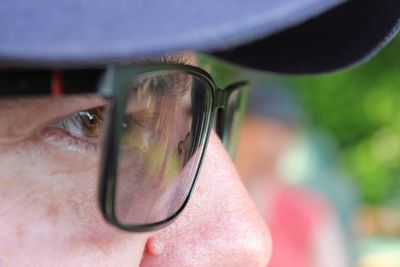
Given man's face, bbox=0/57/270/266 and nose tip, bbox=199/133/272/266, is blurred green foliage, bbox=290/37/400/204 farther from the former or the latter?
man's face, bbox=0/57/270/266

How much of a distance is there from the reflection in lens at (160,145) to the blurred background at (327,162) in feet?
1.50

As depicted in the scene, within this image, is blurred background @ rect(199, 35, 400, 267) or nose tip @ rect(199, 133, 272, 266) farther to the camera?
blurred background @ rect(199, 35, 400, 267)

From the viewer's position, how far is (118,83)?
44.0 inches

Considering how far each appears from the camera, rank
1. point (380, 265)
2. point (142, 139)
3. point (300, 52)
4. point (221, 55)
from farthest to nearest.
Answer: point (380, 265)
point (221, 55)
point (300, 52)
point (142, 139)

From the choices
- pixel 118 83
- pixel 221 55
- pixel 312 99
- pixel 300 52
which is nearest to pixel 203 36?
pixel 118 83

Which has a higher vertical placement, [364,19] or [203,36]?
[203,36]

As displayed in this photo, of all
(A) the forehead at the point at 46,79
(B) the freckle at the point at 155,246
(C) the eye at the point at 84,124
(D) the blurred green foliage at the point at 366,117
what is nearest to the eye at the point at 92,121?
(C) the eye at the point at 84,124

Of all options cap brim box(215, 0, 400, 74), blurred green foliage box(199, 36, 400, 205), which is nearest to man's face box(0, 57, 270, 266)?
cap brim box(215, 0, 400, 74)

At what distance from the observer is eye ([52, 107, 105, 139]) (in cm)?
132

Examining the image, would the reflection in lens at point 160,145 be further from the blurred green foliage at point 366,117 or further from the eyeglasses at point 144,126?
the blurred green foliage at point 366,117

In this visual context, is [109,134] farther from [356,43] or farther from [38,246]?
[356,43]

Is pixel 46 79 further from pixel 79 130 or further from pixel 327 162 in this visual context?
pixel 327 162

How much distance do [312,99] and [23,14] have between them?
22.6ft

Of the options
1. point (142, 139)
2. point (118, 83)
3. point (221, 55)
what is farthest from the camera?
point (221, 55)
